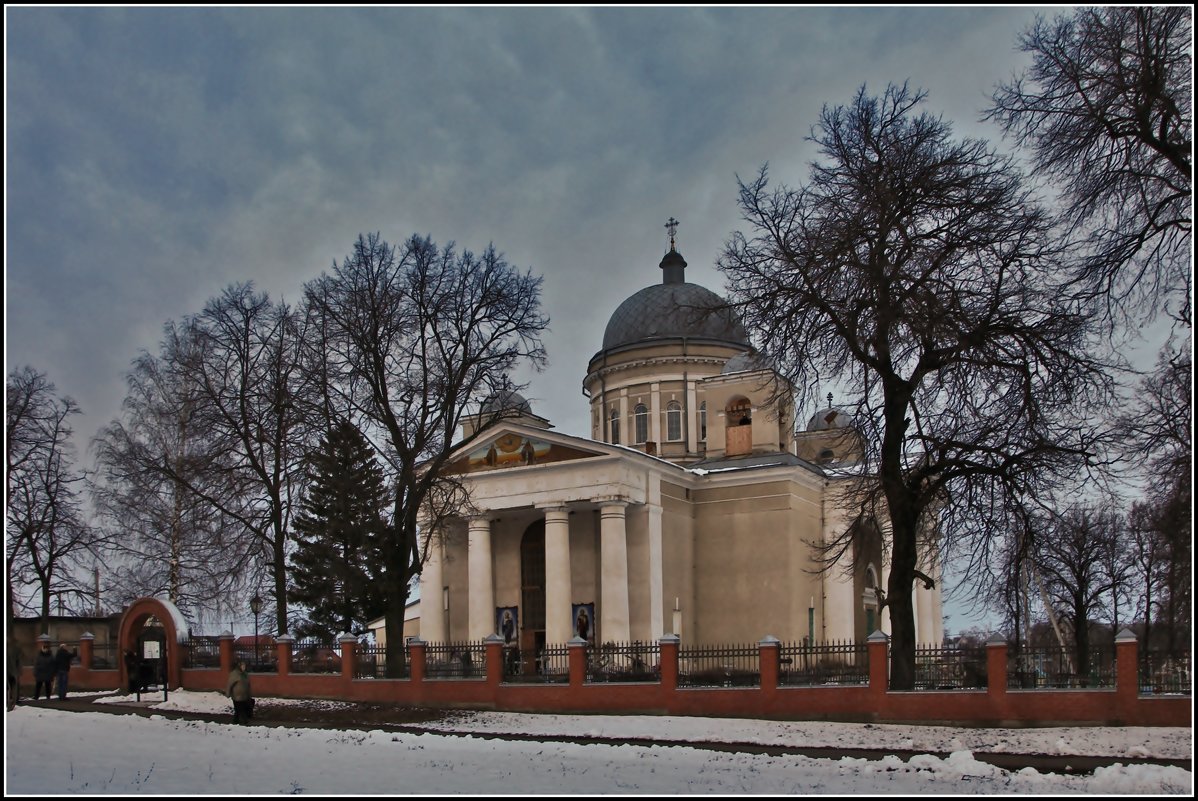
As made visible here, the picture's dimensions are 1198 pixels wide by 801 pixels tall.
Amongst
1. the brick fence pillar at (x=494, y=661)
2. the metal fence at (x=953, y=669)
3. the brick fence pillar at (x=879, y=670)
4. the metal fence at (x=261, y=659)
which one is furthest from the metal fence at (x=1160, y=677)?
the metal fence at (x=261, y=659)

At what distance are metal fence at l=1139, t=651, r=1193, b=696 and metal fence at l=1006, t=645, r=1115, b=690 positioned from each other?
0.46m

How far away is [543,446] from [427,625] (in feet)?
24.8

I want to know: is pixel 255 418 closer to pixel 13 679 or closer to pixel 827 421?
pixel 13 679

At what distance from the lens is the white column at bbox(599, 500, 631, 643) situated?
33.0 meters

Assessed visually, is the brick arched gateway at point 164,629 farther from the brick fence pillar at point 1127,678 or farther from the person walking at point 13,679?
the brick fence pillar at point 1127,678

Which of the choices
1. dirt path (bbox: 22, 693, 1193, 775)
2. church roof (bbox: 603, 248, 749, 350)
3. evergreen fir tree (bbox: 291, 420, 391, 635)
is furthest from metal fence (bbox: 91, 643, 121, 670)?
church roof (bbox: 603, 248, 749, 350)

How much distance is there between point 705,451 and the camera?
40.3 metres

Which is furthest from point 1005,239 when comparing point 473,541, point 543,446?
point 473,541

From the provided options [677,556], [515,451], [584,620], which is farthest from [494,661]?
[677,556]

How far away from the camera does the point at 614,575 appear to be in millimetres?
33219

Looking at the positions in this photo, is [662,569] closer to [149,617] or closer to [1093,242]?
[149,617]

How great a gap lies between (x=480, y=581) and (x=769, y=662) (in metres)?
14.6

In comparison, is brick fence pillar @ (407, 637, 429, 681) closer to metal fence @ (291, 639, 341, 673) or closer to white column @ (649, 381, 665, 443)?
metal fence @ (291, 639, 341, 673)

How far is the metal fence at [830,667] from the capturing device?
2141 cm
